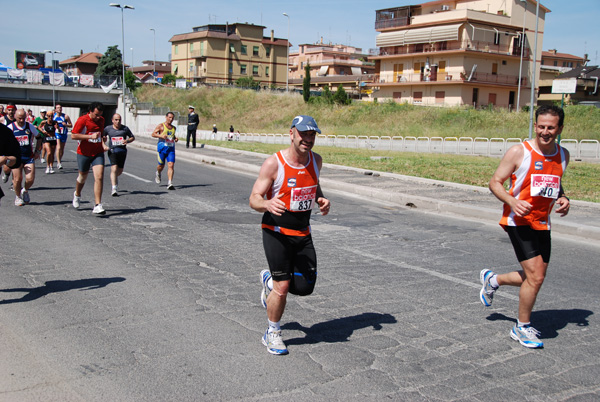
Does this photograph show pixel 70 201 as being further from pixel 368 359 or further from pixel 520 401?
pixel 520 401

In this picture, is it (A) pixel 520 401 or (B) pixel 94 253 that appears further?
(B) pixel 94 253

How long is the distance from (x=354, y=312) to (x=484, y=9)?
65955 mm

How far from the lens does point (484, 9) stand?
210 ft

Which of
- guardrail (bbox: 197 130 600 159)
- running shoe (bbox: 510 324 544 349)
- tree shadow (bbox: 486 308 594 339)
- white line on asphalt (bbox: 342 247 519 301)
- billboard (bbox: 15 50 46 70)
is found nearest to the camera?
running shoe (bbox: 510 324 544 349)

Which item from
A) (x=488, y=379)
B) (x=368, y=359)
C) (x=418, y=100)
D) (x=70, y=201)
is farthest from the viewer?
(x=418, y=100)

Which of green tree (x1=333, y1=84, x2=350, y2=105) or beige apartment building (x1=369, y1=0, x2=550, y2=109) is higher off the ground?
beige apartment building (x1=369, y1=0, x2=550, y2=109)

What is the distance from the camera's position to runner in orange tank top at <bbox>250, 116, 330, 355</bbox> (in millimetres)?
4324

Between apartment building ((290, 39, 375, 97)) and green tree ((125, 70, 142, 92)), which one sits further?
apartment building ((290, 39, 375, 97))

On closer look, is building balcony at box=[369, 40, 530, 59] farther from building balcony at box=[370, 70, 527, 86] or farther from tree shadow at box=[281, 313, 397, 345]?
tree shadow at box=[281, 313, 397, 345]

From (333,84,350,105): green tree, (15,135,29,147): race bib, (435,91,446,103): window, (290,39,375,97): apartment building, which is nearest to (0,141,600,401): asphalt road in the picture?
(15,135,29,147): race bib

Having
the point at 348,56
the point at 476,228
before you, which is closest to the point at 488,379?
the point at 476,228

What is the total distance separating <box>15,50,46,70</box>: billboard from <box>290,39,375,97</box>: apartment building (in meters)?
44.2

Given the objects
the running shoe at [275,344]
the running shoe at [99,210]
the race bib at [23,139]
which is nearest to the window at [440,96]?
the race bib at [23,139]

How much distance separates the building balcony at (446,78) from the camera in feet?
188
